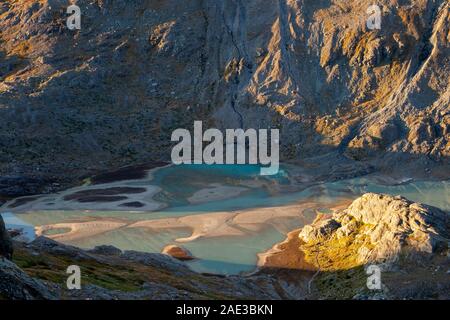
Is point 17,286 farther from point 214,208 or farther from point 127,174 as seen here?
point 127,174

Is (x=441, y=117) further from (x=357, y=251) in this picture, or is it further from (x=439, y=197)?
(x=357, y=251)

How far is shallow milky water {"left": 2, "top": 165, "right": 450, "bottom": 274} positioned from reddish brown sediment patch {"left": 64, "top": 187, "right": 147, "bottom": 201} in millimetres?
1442

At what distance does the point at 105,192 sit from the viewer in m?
83.1

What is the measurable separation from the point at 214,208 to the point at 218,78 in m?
40.7

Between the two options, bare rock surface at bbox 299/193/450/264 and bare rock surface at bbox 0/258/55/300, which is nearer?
bare rock surface at bbox 0/258/55/300

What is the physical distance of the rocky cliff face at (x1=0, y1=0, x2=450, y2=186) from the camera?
3780 inches

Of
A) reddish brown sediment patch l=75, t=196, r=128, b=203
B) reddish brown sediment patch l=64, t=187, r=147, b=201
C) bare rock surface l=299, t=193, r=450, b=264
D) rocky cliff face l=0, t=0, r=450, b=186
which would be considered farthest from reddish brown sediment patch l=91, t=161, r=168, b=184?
bare rock surface l=299, t=193, r=450, b=264

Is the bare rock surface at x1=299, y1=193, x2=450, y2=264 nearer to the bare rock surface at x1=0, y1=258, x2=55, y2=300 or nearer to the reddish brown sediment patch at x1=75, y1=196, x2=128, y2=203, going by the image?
the bare rock surface at x1=0, y1=258, x2=55, y2=300

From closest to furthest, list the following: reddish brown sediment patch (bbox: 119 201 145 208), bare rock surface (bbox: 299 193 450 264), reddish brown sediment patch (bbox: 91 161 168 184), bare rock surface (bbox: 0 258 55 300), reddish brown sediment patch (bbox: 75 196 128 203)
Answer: bare rock surface (bbox: 0 258 55 300), bare rock surface (bbox: 299 193 450 264), reddish brown sediment patch (bbox: 119 201 145 208), reddish brown sediment patch (bbox: 75 196 128 203), reddish brown sediment patch (bbox: 91 161 168 184)

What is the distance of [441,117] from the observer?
96312mm

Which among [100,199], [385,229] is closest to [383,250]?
[385,229]

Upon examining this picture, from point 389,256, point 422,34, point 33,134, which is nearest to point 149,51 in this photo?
point 33,134

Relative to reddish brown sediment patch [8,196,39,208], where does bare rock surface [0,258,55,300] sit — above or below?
above

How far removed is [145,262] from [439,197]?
43.2 m
